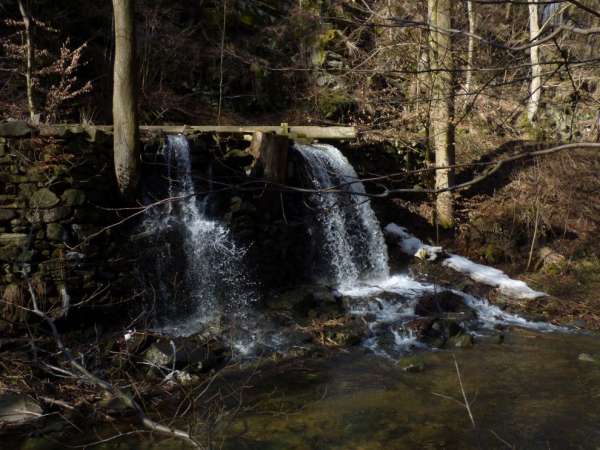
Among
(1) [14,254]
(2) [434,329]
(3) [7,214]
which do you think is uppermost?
(3) [7,214]

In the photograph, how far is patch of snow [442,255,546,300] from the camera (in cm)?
830

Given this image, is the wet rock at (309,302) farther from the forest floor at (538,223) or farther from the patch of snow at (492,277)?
the forest floor at (538,223)

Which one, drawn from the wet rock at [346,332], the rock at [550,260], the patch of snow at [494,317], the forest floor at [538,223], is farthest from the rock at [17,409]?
the rock at [550,260]

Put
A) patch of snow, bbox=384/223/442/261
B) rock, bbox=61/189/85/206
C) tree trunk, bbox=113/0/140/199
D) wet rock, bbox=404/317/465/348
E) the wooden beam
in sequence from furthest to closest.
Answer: patch of snow, bbox=384/223/442/261 < the wooden beam < tree trunk, bbox=113/0/140/199 < wet rock, bbox=404/317/465/348 < rock, bbox=61/189/85/206

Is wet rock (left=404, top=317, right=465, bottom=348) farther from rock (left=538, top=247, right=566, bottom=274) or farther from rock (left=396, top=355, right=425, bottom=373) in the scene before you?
rock (left=538, top=247, right=566, bottom=274)

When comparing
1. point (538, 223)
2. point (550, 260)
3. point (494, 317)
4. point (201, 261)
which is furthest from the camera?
point (538, 223)

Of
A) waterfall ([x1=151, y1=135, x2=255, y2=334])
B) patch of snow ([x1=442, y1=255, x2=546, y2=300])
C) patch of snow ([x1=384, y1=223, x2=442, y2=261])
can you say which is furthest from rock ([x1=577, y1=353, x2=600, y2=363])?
waterfall ([x1=151, y1=135, x2=255, y2=334])

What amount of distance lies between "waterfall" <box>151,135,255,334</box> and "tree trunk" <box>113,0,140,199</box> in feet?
1.92

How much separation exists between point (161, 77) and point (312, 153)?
19.4 feet

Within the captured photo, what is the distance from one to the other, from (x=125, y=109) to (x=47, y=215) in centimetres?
189

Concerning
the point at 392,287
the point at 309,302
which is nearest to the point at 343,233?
the point at 392,287

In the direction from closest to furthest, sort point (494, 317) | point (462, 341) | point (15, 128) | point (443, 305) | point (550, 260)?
point (15, 128)
point (462, 341)
point (494, 317)
point (443, 305)
point (550, 260)

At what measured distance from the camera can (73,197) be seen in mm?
6250

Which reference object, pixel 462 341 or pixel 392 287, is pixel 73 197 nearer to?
pixel 392 287
